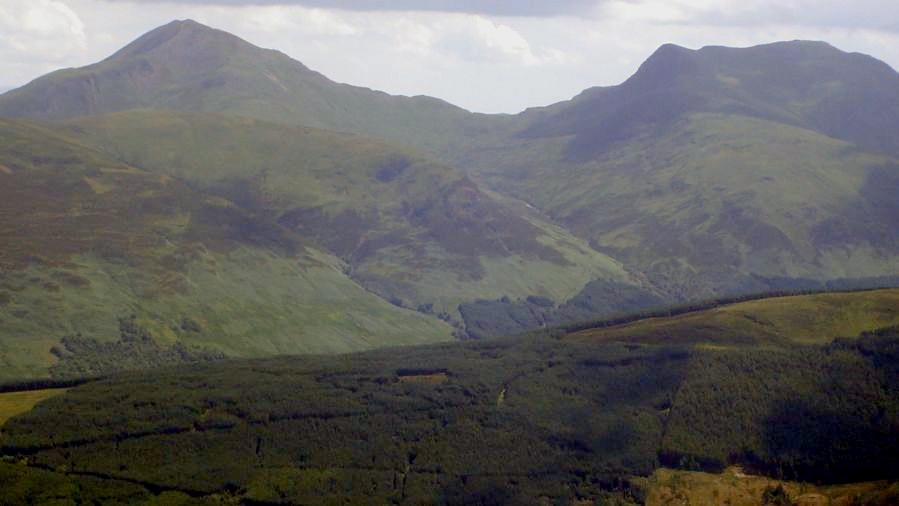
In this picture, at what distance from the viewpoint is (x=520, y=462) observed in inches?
6176

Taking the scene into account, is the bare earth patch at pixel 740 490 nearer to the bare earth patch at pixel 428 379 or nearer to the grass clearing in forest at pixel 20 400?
the bare earth patch at pixel 428 379

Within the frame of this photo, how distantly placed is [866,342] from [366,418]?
95.9 metres

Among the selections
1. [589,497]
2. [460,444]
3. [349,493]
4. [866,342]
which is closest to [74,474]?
[349,493]

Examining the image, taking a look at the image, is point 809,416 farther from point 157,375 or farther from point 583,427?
point 157,375

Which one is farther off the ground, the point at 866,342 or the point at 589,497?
the point at 866,342

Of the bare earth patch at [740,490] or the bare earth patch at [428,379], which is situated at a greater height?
the bare earth patch at [428,379]

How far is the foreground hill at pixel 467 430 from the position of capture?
5748 inches

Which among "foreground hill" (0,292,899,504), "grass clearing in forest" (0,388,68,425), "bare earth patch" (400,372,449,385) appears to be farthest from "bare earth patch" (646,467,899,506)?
"grass clearing in forest" (0,388,68,425)

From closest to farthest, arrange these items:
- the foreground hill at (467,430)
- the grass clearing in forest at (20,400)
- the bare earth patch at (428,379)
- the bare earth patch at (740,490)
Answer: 1. the bare earth patch at (740,490)
2. the foreground hill at (467,430)
3. the grass clearing in forest at (20,400)
4. the bare earth patch at (428,379)

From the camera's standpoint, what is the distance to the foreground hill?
146 m

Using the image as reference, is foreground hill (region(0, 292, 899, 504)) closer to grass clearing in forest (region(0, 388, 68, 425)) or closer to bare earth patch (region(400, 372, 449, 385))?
bare earth patch (region(400, 372, 449, 385))

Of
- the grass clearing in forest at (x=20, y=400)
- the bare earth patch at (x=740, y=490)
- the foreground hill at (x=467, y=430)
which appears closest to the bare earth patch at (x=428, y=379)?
the foreground hill at (x=467, y=430)

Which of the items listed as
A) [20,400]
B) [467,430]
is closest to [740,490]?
[467,430]

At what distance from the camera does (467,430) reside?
168 metres
